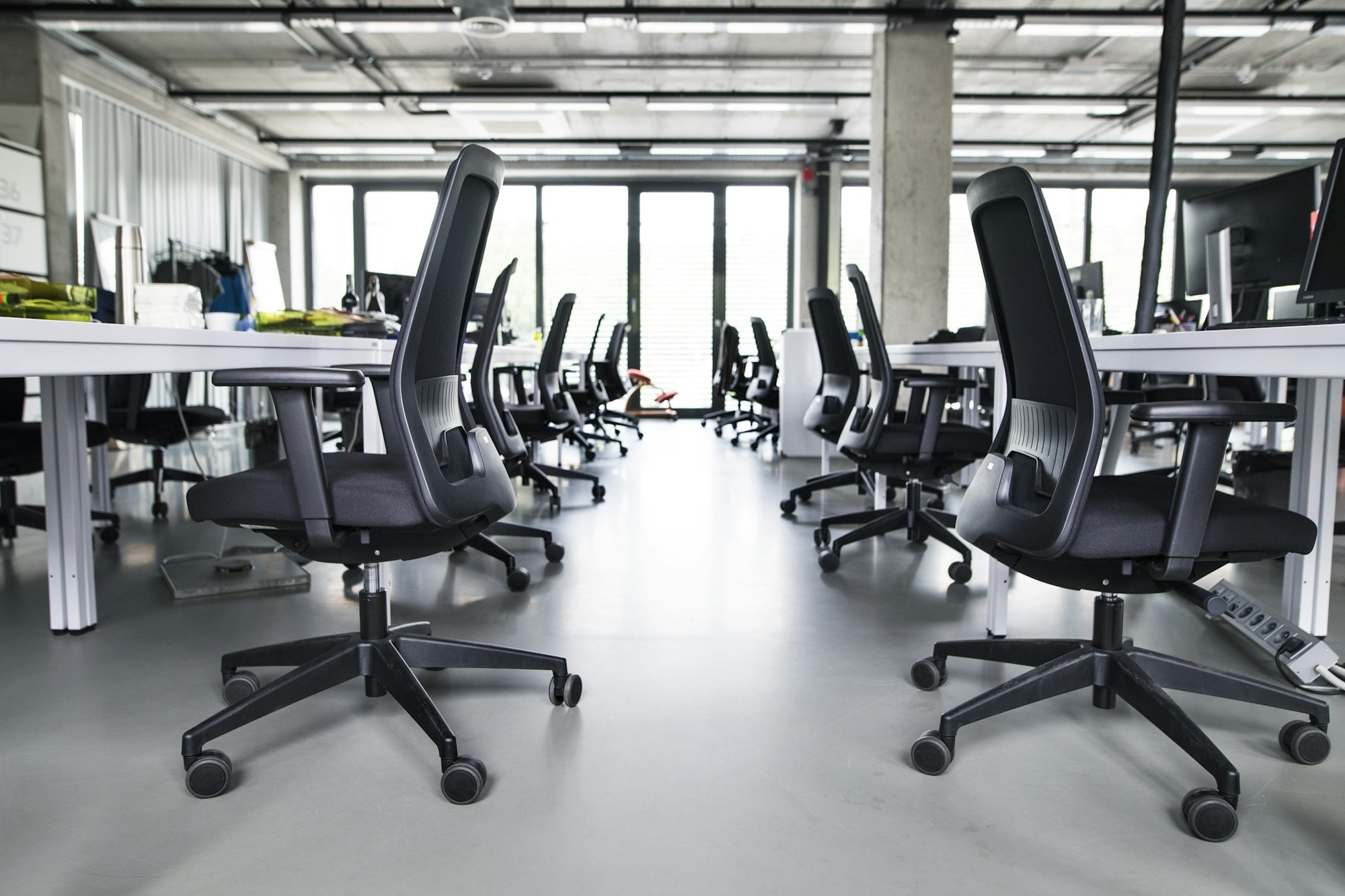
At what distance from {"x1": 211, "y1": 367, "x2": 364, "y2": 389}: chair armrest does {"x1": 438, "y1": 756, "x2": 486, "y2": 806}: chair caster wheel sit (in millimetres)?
655

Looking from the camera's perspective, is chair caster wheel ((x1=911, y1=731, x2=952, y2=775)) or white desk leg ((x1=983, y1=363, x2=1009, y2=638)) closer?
chair caster wheel ((x1=911, y1=731, x2=952, y2=775))

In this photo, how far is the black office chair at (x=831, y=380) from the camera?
362 cm

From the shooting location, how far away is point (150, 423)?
3.91 meters

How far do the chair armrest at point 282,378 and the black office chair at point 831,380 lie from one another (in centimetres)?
247

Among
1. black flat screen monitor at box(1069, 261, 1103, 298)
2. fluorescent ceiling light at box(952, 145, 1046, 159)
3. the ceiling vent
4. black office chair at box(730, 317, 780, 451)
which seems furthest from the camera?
fluorescent ceiling light at box(952, 145, 1046, 159)

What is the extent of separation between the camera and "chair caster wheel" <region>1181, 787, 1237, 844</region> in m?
1.33

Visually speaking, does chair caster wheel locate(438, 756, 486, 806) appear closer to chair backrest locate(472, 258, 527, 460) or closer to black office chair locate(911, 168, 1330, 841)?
black office chair locate(911, 168, 1330, 841)

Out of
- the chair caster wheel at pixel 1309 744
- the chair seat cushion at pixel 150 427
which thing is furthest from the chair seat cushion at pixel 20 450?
the chair caster wheel at pixel 1309 744

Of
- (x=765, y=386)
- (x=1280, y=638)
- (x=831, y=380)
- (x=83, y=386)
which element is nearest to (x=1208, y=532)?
(x=1280, y=638)

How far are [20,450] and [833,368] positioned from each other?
3128 mm

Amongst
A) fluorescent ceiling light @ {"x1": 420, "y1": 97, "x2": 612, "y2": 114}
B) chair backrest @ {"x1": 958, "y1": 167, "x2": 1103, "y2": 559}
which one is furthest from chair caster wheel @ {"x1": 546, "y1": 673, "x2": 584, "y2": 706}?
fluorescent ceiling light @ {"x1": 420, "y1": 97, "x2": 612, "y2": 114}

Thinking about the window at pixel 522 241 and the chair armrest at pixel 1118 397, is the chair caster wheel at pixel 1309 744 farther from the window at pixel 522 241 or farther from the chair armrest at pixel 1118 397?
the window at pixel 522 241

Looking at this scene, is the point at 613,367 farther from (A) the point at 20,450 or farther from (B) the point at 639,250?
(A) the point at 20,450

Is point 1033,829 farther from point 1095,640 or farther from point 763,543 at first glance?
point 763,543
